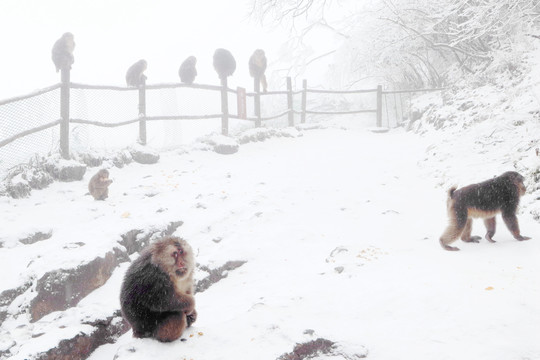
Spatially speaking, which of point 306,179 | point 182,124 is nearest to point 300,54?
point 182,124

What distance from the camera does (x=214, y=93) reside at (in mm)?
12766

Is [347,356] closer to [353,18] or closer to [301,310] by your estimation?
[301,310]

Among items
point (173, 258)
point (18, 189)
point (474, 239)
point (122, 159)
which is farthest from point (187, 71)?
point (173, 258)

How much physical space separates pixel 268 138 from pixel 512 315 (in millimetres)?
10772

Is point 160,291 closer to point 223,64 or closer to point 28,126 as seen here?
point 28,126

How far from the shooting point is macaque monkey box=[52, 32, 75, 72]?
30.2 feet

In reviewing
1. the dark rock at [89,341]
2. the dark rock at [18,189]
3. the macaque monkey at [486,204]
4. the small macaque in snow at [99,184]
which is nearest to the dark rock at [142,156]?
the small macaque in snow at [99,184]

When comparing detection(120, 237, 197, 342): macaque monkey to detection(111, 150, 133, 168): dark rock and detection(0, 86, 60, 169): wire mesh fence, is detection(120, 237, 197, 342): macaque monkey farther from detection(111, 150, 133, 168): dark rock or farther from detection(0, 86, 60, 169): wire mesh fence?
detection(111, 150, 133, 168): dark rock

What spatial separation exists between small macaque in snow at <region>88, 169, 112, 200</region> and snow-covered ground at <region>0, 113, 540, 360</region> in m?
0.17

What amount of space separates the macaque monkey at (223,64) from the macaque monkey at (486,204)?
32.7ft

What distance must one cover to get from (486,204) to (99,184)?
6.32m

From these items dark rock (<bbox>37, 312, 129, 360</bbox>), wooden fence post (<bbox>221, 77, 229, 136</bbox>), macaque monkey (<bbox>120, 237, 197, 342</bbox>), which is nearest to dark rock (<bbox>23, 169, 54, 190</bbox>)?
dark rock (<bbox>37, 312, 129, 360</bbox>)

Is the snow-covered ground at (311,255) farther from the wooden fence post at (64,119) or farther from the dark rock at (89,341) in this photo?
the wooden fence post at (64,119)

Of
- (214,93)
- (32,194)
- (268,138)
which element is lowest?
(32,194)
